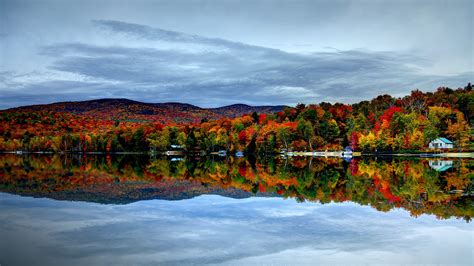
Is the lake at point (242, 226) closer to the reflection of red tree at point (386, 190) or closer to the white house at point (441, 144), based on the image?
the reflection of red tree at point (386, 190)

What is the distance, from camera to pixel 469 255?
1066cm

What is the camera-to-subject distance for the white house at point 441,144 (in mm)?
75750

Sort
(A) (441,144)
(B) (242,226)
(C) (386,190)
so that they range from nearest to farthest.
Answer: (B) (242,226) < (C) (386,190) < (A) (441,144)

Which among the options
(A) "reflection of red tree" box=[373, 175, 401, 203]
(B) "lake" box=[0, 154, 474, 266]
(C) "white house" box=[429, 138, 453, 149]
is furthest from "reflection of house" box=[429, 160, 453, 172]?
(C) "white house" box=[429, 138, 453, 149]

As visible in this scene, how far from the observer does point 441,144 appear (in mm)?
76750

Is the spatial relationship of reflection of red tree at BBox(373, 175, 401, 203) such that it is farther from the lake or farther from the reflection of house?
the reflection of house

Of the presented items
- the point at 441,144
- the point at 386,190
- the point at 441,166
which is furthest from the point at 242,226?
the point at 441,144

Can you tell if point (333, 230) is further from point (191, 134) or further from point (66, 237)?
point (191, 134)

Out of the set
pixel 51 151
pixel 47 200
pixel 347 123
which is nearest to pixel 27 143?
pixel 51 151

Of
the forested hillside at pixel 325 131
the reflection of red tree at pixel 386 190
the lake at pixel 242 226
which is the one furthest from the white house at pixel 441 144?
the lake at pixel 242 226

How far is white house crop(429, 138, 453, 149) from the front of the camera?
75.8 m

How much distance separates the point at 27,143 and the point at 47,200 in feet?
484

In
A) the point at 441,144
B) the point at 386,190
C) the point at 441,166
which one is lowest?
the point at 441,166

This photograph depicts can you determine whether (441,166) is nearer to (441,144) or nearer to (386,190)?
(386,190)
